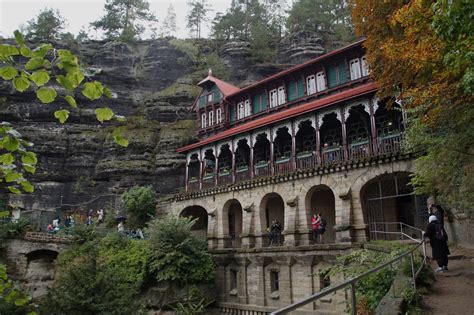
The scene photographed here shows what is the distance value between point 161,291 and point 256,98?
18843 mm

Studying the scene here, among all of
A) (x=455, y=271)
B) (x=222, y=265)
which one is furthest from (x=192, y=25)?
(x=455, y=271)

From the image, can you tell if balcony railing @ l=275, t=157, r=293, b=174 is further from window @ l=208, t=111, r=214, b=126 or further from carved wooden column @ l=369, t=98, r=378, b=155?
window @ l=208, t=111, r=214, b=126

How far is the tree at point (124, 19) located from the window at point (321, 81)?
107 feet

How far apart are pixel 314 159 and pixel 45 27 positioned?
143 feet

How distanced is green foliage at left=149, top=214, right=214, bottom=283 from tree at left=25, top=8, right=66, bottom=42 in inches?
1476

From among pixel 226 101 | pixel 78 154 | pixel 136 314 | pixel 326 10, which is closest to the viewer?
pixel 136 314

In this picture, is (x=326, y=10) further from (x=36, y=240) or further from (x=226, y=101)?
(x=36, y=240)

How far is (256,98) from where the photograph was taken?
35375 millimetres

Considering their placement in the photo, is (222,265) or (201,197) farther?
(201,197)

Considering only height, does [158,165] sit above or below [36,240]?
above

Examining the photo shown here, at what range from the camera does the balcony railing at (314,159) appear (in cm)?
2217

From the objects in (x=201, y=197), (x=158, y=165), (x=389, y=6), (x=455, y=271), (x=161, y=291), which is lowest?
(x=161, y=291)

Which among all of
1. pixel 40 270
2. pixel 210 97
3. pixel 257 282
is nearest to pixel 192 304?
pixel 257 282

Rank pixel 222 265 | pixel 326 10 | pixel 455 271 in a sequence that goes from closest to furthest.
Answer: pixel 455 271
pixel 222 265
pixel 326 10
